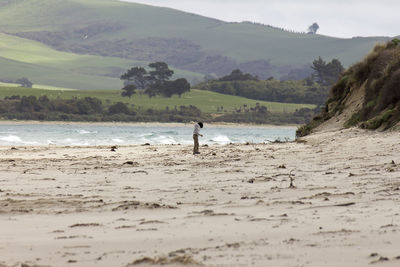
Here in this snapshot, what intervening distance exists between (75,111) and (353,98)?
94.1 metres

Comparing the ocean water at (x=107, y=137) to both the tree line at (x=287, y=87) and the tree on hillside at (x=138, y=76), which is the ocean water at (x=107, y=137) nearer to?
the tree line at (x=287, y=87)

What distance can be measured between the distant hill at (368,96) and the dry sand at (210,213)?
5031mm

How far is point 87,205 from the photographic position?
9.83m

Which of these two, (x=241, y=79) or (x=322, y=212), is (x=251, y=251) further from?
(x=241, y=79)

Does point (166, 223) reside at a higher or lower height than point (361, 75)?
lower

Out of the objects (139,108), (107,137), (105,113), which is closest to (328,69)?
(139,108)

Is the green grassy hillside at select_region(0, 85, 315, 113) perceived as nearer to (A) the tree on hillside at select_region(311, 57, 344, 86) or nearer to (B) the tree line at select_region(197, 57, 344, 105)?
(B) the tree line at select_region(197, 57, 344, 105)

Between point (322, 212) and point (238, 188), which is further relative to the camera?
point (238, 188)

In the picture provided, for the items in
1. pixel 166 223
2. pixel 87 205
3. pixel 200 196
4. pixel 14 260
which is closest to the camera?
pixel 14 260

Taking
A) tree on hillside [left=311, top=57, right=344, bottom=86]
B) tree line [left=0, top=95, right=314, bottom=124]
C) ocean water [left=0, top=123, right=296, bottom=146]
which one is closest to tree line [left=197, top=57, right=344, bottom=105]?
tree on hillside [left=311, top=57, right=344, bottom=86]

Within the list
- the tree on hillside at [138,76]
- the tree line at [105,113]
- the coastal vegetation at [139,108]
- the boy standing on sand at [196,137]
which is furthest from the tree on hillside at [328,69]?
the boy standing on sand at [196,137]

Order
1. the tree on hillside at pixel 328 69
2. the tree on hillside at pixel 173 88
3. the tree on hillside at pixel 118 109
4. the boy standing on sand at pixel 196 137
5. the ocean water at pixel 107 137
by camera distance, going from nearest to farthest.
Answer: the boy standing on sand at pixel 196 137
the ocean water at pixel 107 137
the tree on hillside at pixel 118 109
the tree on hillside at pixel 328 69
the tree on hillside at pixel 173 88

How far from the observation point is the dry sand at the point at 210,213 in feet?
21.4

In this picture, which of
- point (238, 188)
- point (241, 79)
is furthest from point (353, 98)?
point (241, 79)
